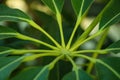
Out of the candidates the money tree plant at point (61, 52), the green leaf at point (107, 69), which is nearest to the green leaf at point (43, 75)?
the money tree plant at point (61, 52)

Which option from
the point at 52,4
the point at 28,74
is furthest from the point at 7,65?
the point at 52,4

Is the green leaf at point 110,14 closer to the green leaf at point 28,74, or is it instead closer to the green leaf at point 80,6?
the green leaf at point 80,6

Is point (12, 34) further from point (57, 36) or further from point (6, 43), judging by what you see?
point (6, 43)

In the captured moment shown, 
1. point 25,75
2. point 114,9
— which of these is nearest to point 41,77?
point 25,75

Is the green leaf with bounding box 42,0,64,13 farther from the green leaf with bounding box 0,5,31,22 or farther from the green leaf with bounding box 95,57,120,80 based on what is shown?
the green leaf with bounding box 95,57,120,80

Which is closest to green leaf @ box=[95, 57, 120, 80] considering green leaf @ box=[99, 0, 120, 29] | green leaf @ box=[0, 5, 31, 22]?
green leaf @ box=[99, 0, 120, 29]
